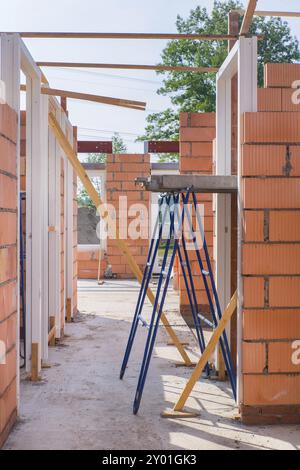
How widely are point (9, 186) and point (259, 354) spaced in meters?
1.62

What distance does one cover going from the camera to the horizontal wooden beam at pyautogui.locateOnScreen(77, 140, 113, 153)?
35.2 ft

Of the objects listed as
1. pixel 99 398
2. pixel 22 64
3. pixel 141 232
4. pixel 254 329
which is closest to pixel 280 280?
pixel 254 329

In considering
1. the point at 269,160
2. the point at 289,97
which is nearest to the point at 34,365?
the point at 269,160

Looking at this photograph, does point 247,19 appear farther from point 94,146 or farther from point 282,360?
point 94,146

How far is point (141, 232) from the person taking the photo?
35.3 ft

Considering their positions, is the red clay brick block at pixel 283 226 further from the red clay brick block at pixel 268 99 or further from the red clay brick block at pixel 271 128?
the red clay brick block at pixel 268 99

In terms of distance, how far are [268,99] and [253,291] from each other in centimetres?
109

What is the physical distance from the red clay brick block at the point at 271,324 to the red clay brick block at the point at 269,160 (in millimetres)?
762

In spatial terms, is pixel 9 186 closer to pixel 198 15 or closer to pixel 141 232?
pixel 141 232

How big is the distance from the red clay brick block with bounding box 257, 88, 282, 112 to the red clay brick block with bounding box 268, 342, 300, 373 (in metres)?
1.33

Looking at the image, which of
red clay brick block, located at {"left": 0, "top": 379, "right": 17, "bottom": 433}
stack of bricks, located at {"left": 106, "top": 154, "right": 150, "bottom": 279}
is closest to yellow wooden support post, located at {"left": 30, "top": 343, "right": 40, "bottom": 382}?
red clay brick block, located at {"left": 0, "top": 379, "right": 17, "bottom": 433}

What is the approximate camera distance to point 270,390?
311cm

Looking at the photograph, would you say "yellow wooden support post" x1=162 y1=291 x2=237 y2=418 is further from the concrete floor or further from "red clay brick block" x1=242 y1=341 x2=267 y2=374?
"red clay brick block" x1=242 y1=341 x2=267 y2=374
